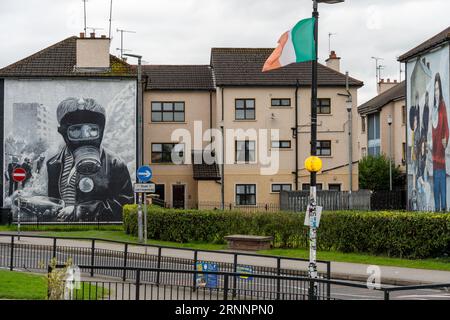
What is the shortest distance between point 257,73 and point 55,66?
43.3ft

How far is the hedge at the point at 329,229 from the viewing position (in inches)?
1033

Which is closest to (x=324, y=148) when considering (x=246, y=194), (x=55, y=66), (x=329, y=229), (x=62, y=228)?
(x=246, y=194)

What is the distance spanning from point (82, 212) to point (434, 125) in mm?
19636

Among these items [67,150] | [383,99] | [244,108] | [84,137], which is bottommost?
[67,150]

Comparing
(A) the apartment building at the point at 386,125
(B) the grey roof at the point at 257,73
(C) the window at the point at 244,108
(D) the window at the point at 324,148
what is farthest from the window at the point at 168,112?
(A) the apartment building at the point at 386,125

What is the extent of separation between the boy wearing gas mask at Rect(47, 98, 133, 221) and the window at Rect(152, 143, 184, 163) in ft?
22.8

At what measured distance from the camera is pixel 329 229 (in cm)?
2905

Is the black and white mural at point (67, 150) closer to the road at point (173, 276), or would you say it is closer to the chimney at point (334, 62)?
the road at point (173, 276)

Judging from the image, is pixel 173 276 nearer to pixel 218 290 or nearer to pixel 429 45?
pixel 218 290

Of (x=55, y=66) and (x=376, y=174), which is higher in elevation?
(x=55, y=66)

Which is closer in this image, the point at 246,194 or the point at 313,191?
the point at 313,191

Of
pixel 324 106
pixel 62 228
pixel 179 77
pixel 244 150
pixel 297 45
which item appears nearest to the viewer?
pixel 297 45
